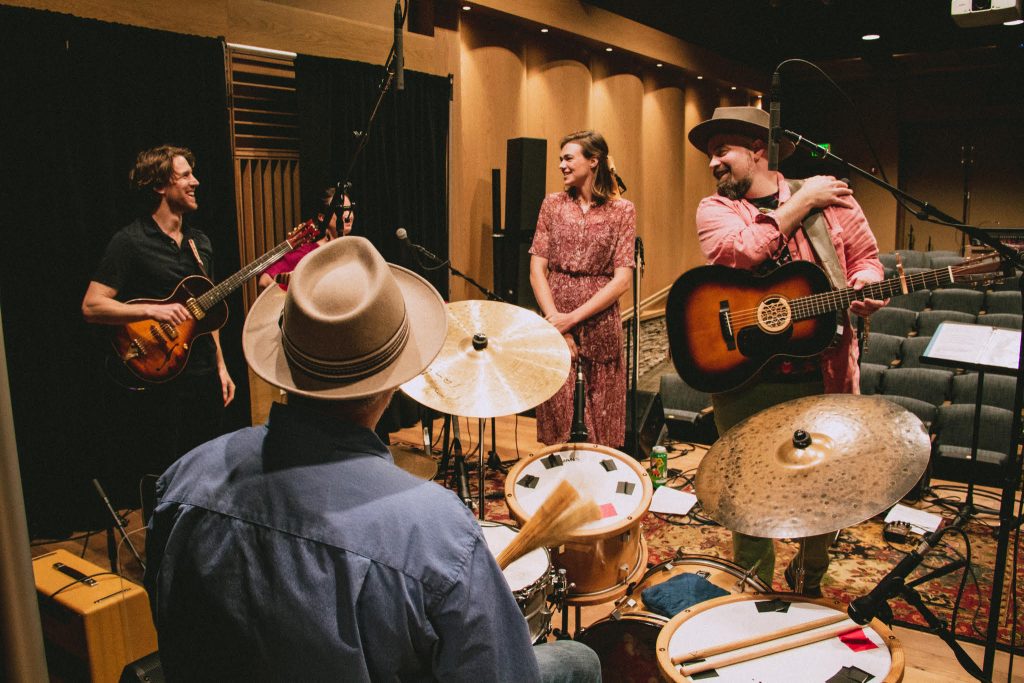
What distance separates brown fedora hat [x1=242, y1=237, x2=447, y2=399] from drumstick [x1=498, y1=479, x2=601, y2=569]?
431mm

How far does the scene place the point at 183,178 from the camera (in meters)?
3.43

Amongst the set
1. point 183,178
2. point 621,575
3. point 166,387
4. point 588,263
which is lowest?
point 621,575

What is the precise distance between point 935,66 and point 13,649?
13.5 meters

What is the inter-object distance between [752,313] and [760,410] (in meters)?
0.37

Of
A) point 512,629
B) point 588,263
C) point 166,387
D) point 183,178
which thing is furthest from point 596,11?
point 512,629

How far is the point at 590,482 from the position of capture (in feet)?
7.95

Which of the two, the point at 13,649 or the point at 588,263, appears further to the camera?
the point at 588,263

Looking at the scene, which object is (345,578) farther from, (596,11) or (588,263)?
(596,11)

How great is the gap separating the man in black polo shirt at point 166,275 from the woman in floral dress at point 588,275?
5.72ft

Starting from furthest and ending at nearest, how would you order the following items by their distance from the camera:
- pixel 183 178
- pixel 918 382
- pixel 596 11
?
pixel 596 11, pixel 918 382, pixel 183 178

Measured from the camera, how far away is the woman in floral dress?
3.75 m

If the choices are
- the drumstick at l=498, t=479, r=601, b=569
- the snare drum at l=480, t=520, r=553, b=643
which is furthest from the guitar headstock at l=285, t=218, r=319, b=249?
the drumstick at l=498, t=479, r=601, b=569

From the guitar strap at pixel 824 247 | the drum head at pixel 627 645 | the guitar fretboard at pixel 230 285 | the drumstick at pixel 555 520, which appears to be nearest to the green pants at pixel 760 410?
the guitar strap at pixel 824 247

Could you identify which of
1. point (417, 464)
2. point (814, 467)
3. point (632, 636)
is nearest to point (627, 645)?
point (632, 636)
